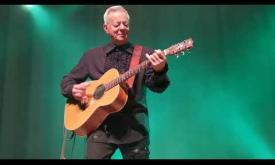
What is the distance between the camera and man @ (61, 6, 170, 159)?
2.33 meters

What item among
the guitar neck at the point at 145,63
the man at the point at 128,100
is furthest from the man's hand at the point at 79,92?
the guitar neck at the point at 145,63

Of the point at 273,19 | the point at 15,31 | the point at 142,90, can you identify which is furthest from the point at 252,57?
the point at 15,31

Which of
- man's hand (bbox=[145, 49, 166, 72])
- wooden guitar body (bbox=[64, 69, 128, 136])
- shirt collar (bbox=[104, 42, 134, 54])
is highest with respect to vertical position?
shirt collar (bbox=[104, 42, 134, 54])

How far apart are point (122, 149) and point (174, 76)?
6.75ft

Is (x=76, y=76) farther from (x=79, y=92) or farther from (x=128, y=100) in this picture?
(x=128, y=100)

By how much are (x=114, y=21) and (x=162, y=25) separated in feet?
6.36

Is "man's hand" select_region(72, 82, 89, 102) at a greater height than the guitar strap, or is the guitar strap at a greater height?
the guitar strap

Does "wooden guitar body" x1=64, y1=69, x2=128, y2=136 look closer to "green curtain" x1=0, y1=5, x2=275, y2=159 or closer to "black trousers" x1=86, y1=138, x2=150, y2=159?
"black trousers" x1=86, y1=138, x2=150, y2=159

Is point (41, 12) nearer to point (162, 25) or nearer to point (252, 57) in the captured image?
point (162, 25)

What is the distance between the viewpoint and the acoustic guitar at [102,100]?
2.32 m

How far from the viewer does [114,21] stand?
100.0 inches

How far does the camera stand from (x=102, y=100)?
7.95 ft

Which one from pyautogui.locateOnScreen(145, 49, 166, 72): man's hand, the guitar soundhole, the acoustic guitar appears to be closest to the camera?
pyautogui.locateOnScreen(145, 49, 166, 72): man's hand

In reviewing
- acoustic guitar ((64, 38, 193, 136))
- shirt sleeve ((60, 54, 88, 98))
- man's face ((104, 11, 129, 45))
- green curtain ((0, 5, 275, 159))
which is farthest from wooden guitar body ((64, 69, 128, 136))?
green curtain ((0, 5, 275, 159))
